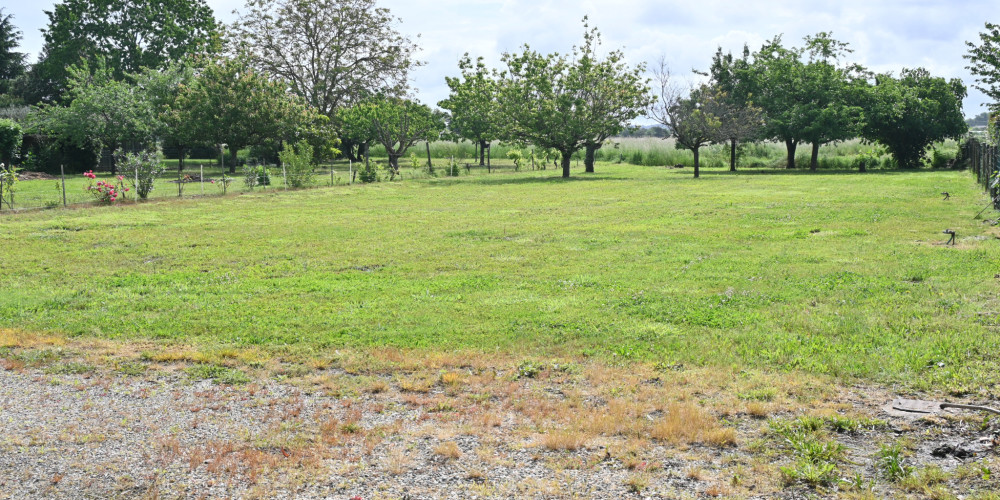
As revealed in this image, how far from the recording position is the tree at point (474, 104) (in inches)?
1548

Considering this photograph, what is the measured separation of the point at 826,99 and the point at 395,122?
76.9 ft

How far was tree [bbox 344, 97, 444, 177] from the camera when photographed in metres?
40.9

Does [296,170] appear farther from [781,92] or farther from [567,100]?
[781,92]

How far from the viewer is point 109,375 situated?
21.3ft

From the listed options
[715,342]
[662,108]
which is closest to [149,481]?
[715,342]

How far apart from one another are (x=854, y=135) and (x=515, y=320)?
3717cm

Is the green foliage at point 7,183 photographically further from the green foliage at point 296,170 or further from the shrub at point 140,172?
the green foliage at point 296,170

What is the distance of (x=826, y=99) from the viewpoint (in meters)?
40.6

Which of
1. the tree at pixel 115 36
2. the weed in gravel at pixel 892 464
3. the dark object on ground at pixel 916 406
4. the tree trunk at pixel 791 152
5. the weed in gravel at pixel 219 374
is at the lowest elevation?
the weed in gravel at pixel 892 464

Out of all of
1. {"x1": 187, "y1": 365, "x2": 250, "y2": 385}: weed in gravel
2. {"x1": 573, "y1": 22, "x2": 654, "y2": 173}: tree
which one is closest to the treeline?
{"x1": 573, "y1": 22, "x2": 654, "y2": 173}: tree

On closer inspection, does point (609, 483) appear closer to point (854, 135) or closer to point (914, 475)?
point (914, 475)

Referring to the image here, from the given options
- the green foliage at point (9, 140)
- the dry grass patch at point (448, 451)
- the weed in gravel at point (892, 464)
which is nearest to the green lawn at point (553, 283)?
the weed in gravel at point (892, 464)

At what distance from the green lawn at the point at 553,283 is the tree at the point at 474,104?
66.5 feet

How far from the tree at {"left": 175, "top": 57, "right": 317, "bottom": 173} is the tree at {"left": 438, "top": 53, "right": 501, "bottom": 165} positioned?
905 centimetres
